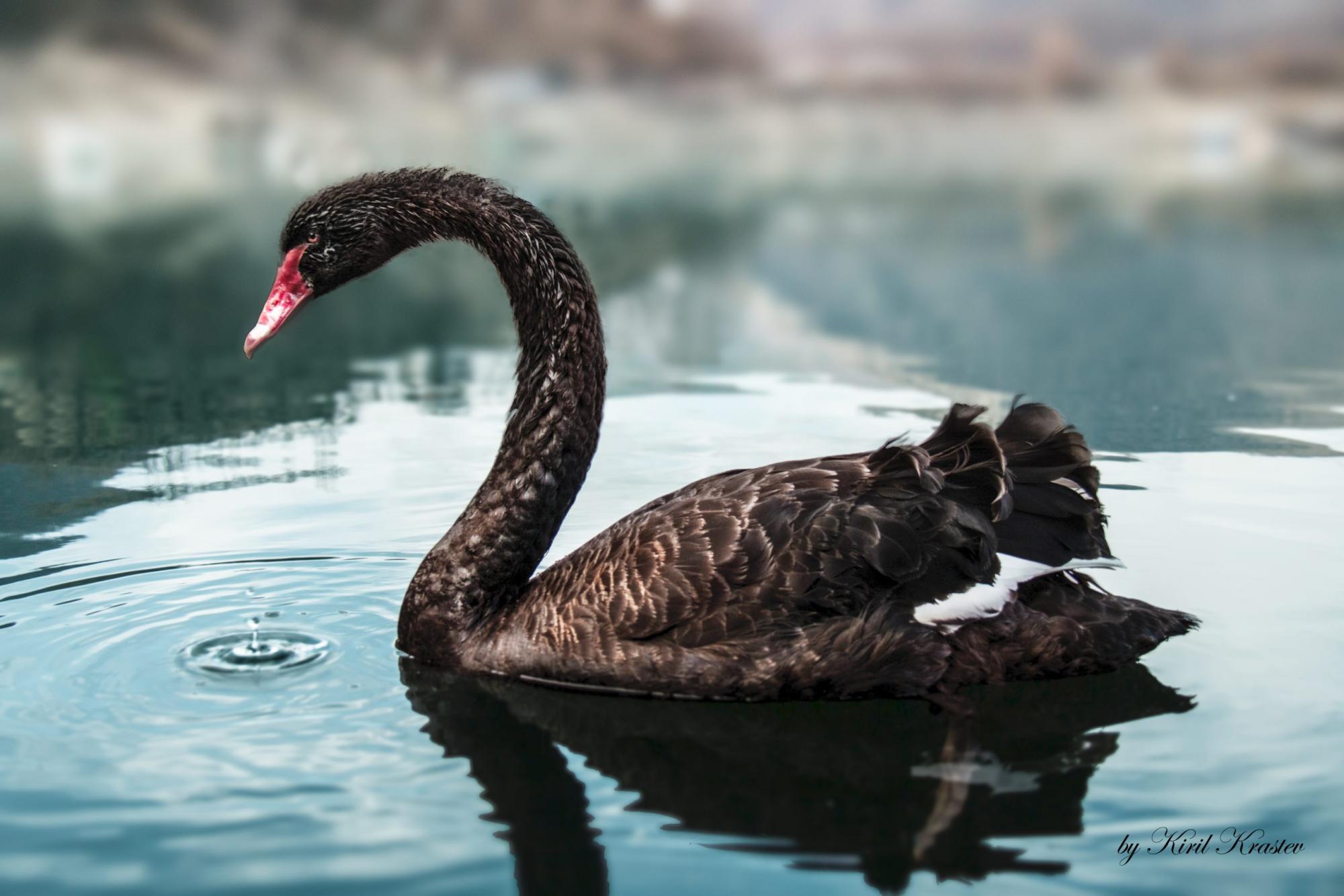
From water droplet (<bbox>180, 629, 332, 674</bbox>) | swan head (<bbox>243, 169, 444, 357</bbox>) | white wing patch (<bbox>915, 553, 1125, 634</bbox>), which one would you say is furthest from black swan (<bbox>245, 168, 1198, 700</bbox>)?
water droplet (<bbox>180, 629, 332, 674</bbox>)

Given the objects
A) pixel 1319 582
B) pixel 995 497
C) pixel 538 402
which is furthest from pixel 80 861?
pixel 1319 582

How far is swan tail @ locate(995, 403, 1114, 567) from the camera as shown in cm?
425

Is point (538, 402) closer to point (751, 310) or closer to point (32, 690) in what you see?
point (32, 690)

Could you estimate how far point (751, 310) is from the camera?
15625 millimetres

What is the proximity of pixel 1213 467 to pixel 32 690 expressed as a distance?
5.50 meters

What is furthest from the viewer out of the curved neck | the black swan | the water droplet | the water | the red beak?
the red beak

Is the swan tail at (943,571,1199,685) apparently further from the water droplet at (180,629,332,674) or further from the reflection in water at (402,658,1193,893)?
the water droplet at (180,629,332,674)

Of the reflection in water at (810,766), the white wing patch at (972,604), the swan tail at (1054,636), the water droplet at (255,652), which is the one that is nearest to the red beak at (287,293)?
the water droplet at (255,652)

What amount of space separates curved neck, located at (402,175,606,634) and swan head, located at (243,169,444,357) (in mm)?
141

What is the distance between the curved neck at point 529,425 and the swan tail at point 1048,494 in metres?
1.32

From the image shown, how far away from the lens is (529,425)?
4750 millimetres

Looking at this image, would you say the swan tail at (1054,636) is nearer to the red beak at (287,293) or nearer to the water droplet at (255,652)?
the water droplet at (255,652)

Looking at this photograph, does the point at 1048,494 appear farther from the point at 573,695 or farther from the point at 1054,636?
the point at 573,695

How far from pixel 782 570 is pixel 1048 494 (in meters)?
0.87
